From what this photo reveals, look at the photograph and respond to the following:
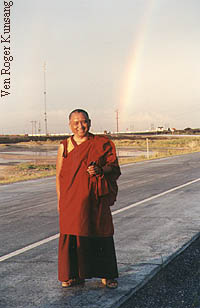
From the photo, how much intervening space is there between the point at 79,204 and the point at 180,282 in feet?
4.94

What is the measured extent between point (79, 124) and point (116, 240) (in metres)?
2.74

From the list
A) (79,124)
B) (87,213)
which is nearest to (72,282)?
(87,213)

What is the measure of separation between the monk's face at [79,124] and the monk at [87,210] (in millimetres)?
12

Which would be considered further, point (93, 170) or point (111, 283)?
point (111, 283)

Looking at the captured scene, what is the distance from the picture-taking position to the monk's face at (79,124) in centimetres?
473

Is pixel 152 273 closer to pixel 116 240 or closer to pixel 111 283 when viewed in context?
pixel 111 283

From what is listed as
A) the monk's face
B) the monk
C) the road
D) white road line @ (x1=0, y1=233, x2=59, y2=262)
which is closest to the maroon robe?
the monk

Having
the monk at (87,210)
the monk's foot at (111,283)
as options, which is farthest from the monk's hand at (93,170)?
the monk's foot at (111,283)

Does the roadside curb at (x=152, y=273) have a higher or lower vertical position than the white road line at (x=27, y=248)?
higher

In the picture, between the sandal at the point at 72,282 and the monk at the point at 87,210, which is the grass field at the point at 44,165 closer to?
the sandal at the point at 72,282

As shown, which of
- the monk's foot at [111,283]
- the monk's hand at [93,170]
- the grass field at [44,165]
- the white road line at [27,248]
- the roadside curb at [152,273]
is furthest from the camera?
the grass field at [44,165]

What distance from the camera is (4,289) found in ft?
15.3

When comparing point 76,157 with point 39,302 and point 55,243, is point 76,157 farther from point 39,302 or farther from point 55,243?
point 55,243

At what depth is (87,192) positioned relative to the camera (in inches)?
178
